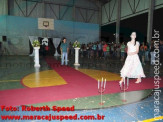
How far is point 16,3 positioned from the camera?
738 inches

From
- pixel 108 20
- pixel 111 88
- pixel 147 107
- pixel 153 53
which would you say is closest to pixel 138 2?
pixel 108 20

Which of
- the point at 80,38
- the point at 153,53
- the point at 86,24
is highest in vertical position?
the point at 86,24

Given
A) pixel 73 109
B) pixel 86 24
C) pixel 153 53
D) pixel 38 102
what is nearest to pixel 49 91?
pixel 38 102

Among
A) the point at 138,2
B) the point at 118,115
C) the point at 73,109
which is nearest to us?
the point at 118,115

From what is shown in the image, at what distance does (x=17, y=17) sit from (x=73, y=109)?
18.8 meters

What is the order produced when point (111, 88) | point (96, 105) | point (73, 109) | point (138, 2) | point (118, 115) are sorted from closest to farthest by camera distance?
point (118, 115) < point (73, 109) < point (96, 105) < point (111, 88) < point (138, 2)

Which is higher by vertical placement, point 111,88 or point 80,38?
point 80,38

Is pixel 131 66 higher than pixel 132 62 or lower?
lower

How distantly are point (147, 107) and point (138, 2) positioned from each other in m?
15.2

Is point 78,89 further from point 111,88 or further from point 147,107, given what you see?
point 147,107

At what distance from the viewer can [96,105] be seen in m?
3.29

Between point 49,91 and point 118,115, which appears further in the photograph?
point 49,91

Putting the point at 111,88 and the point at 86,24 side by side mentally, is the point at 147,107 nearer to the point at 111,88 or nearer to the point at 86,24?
the point at 111,88

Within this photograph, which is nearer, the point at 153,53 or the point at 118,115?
the point at 118,115
